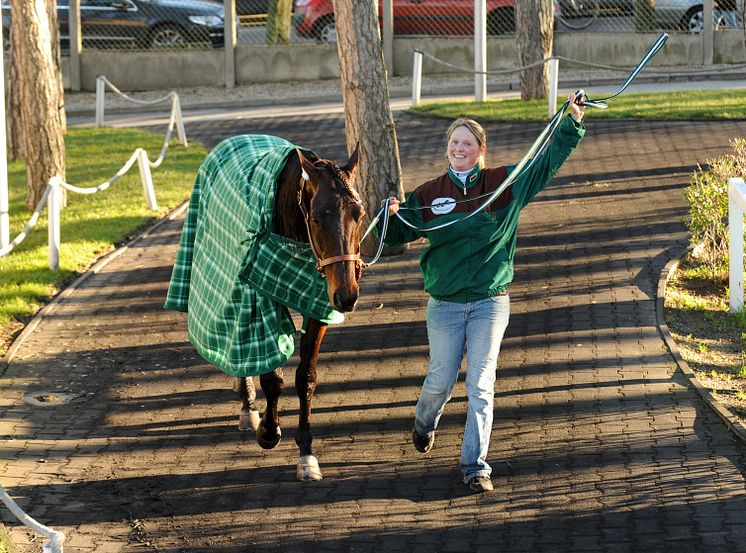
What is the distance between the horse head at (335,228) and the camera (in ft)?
19.7

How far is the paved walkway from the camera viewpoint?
20.2 feet

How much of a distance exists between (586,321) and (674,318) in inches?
28.5

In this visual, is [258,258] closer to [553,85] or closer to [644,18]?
[553,85]

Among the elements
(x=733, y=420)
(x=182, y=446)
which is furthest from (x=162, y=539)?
(x=733, y=420)

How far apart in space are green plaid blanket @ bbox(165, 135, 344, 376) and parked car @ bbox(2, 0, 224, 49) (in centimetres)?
1783

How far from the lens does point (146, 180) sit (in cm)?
1441

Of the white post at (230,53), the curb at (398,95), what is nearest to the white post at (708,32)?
the curb at (398,95)

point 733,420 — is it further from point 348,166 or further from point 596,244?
point 596,244

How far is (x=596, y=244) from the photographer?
11688 mm

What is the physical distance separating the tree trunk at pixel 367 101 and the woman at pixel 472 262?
15.8ft

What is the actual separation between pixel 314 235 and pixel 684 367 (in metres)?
3.33

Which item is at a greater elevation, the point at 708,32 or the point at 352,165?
the point at 708,32

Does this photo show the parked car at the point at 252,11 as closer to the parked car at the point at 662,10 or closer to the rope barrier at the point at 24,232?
the parked car at the point at 662,10

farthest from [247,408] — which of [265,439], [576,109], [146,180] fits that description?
[146,180]
